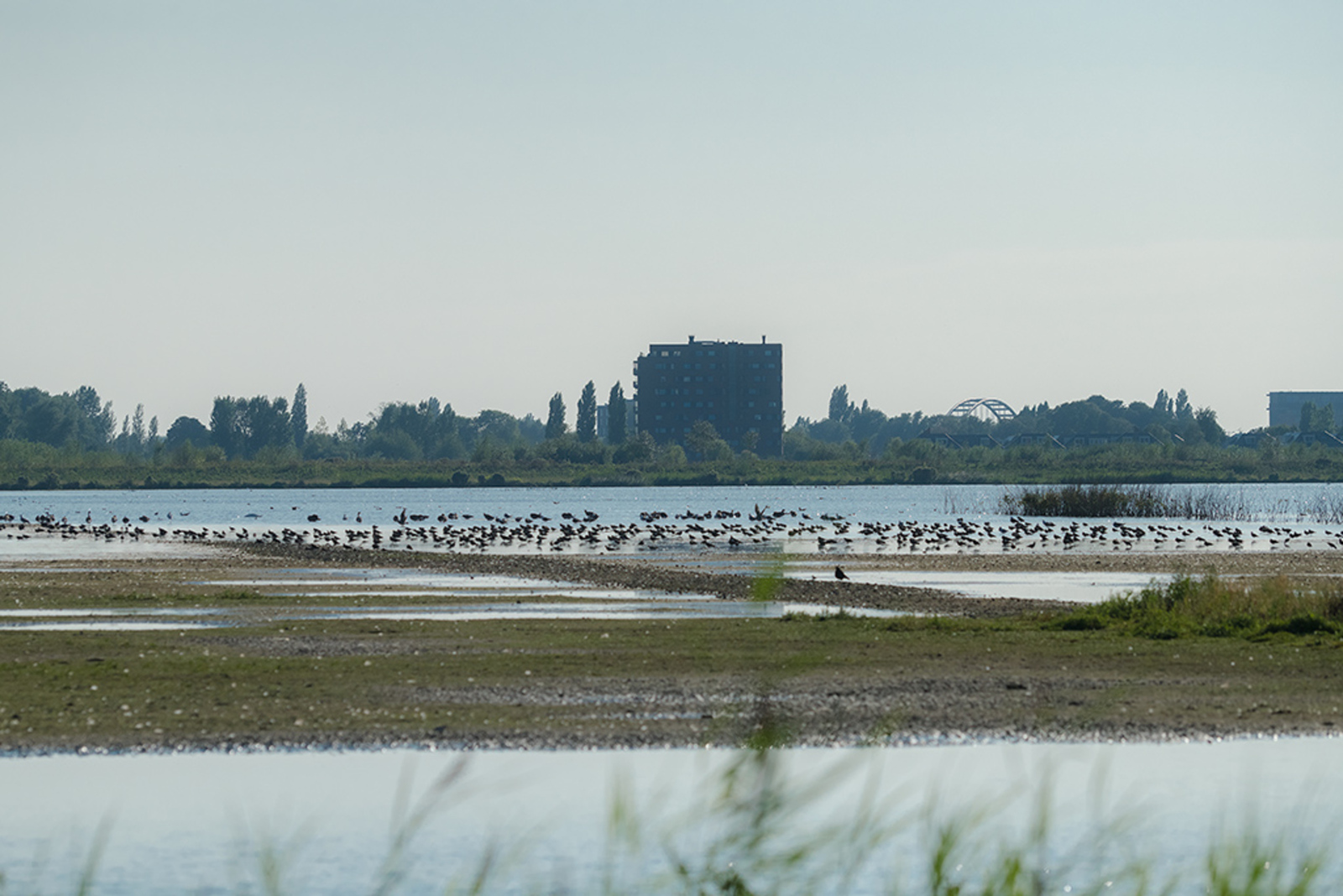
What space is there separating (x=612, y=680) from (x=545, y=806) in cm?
677

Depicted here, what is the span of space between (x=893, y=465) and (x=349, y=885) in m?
179

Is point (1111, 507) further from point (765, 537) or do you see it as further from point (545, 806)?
point (545, 806)

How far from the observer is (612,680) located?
2067 cm

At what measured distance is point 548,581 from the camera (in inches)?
1638

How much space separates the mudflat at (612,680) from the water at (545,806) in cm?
74

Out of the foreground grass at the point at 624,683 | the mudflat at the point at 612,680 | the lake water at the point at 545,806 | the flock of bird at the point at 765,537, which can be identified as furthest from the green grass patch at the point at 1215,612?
the flock of bird at the point at 765,537

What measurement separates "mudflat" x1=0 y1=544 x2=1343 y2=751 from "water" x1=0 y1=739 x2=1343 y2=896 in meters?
0.74

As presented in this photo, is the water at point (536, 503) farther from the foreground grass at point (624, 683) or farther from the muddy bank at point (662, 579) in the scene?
the foreground grass at point (624, 683)

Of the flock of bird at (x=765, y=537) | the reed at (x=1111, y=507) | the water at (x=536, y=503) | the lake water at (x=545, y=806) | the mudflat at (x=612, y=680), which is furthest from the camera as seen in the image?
the water at (x=536, y=503)

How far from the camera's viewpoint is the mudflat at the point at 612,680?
55.4 ft

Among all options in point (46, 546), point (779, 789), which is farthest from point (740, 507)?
point (779, 789)

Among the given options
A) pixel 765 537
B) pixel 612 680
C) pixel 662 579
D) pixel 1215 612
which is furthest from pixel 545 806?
pixel 765 537

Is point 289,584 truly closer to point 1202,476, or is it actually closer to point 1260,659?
A: point 1260,659

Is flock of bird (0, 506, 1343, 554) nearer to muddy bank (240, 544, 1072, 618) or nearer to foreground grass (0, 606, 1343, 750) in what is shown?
muddy bank (240, 544, 1072, 618)
